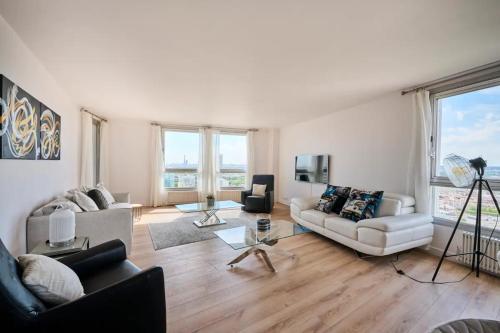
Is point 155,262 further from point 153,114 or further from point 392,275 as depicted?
point 153,114

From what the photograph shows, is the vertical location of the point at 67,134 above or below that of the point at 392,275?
above

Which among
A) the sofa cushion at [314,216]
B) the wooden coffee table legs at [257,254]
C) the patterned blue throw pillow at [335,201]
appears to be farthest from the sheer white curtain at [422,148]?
the wooden coffee table legs at [257,254]

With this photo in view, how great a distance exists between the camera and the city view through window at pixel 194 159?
5.61m

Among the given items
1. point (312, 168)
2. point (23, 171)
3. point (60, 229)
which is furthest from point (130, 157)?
point (312, 168)

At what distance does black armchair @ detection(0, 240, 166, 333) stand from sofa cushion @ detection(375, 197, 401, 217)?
2.84 m

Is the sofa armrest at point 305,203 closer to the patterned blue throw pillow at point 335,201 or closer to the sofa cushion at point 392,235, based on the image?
the patterned blue throw pillow at point 335,201

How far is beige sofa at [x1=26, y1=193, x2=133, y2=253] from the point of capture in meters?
2.03

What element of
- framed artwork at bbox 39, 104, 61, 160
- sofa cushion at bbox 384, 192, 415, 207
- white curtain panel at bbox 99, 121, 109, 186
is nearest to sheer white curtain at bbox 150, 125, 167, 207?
white curtain panel at bbox 99, 121, 109, 186

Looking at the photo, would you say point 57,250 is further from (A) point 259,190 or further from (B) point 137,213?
(A) point 259,190

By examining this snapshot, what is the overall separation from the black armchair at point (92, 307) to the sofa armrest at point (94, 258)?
10 centimetres

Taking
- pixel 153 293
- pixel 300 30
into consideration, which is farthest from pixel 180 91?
pixel 153 293

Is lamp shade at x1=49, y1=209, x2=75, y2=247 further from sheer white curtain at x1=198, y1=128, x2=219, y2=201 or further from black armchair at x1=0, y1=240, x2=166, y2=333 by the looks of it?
sheer white curtain at x1=198, y1=128, x2=219, y2=201

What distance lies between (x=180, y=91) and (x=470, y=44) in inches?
131

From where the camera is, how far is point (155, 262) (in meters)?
2.42
